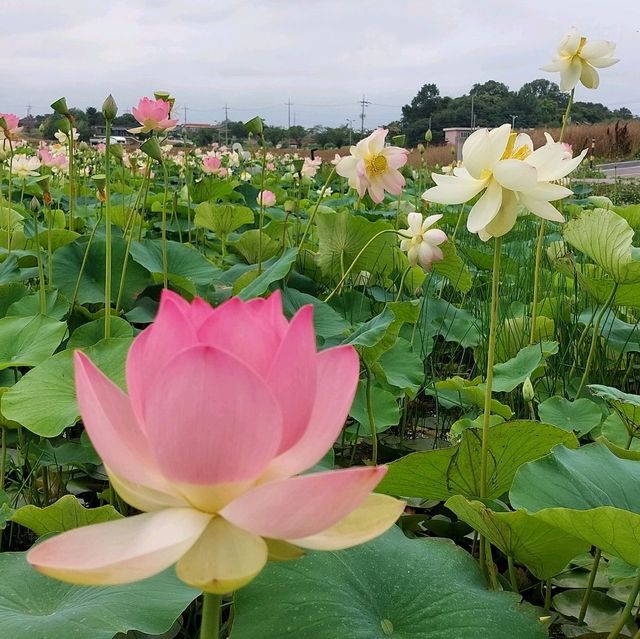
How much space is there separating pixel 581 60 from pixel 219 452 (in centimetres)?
128

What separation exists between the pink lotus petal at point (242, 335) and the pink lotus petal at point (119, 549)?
72 mm

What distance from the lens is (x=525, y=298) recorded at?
1.81 meters

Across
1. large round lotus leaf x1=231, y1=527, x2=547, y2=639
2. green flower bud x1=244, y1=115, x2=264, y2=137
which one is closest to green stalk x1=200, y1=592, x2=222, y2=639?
large round lotus leaf x1=231, y1=527, x2=547, y2=639

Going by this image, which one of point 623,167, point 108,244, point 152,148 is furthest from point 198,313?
point 623,167

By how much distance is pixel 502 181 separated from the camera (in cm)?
72

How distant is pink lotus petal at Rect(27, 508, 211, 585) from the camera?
0.88ft

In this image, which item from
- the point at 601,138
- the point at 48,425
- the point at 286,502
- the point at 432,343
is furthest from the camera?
the point at 601,138

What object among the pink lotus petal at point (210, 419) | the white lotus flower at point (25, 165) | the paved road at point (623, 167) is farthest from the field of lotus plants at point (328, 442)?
the paved road at point (623, 167)

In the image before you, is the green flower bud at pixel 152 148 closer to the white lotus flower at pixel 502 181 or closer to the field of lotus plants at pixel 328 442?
the field of lotus plants at pixel 328 442

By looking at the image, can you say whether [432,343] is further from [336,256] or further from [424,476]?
[424,476]

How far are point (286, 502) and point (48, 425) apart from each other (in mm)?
682

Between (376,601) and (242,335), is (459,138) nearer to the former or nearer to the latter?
(376,601)

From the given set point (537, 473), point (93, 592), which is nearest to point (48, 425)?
point (93, 592)

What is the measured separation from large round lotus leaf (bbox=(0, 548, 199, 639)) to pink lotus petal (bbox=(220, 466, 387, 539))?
0.32 meters
